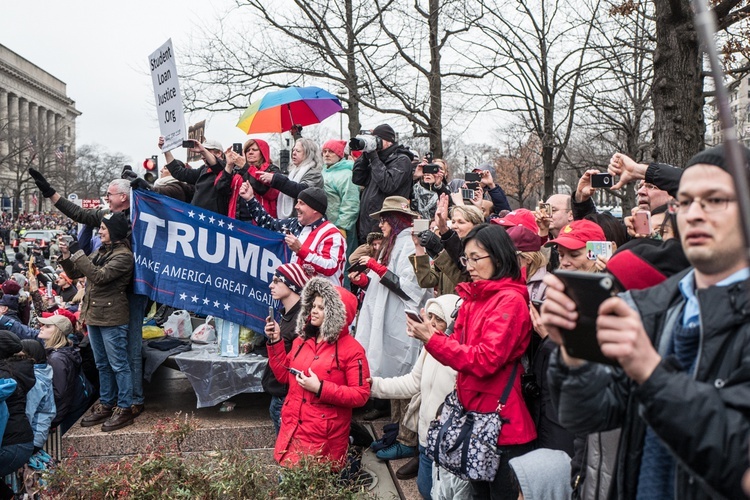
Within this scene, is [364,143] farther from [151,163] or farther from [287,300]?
[151,163]

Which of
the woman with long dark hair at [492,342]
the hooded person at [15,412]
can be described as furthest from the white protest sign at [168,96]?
the woman with long dark hair at [492,342]

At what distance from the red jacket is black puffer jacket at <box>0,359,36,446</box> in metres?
3.64

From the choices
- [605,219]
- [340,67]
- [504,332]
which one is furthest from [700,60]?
[340,67]

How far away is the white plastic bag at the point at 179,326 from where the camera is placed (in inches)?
276

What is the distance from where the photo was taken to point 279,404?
5211mm

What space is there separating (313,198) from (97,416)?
2847 mm

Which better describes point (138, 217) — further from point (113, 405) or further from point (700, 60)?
point (700, 60)

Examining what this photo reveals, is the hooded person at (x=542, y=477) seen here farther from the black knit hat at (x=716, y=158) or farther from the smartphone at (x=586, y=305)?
the black knit hat at (x=716, y=158)

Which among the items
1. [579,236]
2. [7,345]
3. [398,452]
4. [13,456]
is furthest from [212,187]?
[579,236]

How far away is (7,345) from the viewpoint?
16.2 feet

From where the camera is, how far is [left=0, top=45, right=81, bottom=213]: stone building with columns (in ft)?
164

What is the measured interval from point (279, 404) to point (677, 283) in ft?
13.2

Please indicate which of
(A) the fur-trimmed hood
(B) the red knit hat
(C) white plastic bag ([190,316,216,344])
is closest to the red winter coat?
(A) the fur-trimmed hood

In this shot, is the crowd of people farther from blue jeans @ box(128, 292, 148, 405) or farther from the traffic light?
the traffic light
